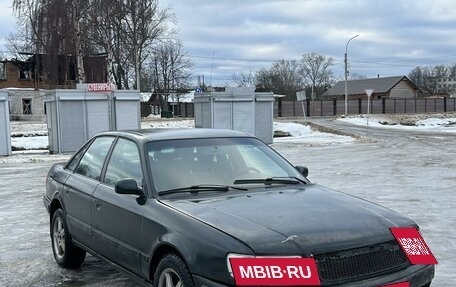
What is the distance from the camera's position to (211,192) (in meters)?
4.15

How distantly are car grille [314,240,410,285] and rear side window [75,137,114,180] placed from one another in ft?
8.74

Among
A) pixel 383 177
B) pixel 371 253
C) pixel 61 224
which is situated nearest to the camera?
pixel 371 253

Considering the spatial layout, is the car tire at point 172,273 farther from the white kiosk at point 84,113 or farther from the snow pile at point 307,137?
the snow pile at point 307,137

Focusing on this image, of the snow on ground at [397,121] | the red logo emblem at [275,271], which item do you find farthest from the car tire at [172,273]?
the snow on ground at [397,121]

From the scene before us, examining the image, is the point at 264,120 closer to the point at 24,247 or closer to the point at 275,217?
the point at 24,247

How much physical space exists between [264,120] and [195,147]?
1986 cm

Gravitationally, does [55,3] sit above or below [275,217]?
above

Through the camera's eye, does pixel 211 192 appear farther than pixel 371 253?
Yes

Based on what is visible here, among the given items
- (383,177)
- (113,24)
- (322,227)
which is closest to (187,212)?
(322,227)

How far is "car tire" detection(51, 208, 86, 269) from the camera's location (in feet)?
18.0

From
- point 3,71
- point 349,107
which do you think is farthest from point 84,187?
point 349,107

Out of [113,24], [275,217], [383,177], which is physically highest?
[113,24]

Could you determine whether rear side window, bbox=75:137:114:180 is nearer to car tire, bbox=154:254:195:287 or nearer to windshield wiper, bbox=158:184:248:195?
windshield wiper, bbox=158:184:248:195

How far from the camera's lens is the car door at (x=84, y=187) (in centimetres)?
500
